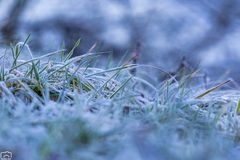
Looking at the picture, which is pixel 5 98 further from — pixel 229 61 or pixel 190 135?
pixel 229 61

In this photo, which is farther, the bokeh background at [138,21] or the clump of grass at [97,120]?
the bokeh background at [138,21]

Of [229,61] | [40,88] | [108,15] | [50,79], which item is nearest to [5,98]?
[40,88]

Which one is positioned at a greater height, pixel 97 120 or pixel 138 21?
pixel 138 21

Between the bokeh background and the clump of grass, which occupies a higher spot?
the bokeh background

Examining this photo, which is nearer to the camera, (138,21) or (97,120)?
(97,120)
